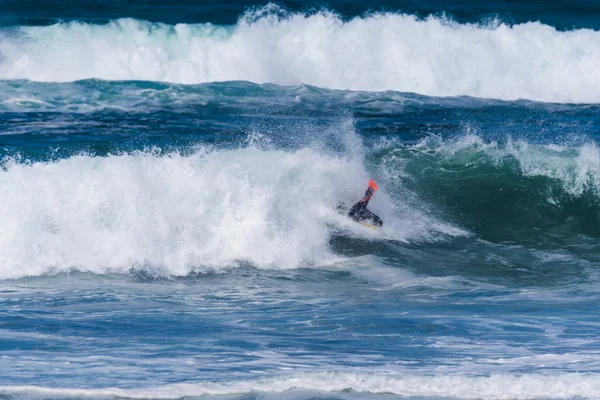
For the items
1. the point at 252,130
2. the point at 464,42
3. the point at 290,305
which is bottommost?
the point at 290,305

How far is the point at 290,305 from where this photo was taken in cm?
965

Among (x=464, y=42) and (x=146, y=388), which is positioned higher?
(x=464, y=42)

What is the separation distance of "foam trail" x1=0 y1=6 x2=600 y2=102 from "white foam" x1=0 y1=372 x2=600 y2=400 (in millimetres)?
17901

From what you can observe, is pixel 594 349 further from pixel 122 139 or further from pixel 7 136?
pixel 7 136

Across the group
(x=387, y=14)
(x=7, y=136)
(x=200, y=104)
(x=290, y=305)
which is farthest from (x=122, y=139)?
(x=387, y=14)

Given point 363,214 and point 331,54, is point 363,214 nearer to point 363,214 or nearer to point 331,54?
point 363,214

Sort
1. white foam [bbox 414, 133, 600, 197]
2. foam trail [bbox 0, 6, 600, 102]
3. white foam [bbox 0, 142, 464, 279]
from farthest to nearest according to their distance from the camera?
foam trail [bbox 0, 6, 600, 102] < white foam [bbox 414, 133, 600, 197] < white foam [bbox 0, 142, 464, 279]

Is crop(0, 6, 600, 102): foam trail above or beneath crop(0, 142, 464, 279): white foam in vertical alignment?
above

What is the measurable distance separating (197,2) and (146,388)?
2421 cm

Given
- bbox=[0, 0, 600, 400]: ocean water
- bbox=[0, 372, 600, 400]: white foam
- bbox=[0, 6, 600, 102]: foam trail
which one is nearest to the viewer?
bbox=[0, 372, 600, 400]: white foam

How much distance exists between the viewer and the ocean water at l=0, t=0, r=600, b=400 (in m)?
7.19

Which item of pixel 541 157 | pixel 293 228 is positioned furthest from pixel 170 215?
pixel 541 157

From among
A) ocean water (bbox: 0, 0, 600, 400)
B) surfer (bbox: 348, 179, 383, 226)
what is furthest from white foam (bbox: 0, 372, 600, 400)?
surfer (bbox: 348, 179, 383, 226)

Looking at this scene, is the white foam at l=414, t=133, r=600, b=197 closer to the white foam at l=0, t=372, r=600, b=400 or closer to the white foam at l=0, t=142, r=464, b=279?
the white foam at l=0, t=142, r=464, b=279
